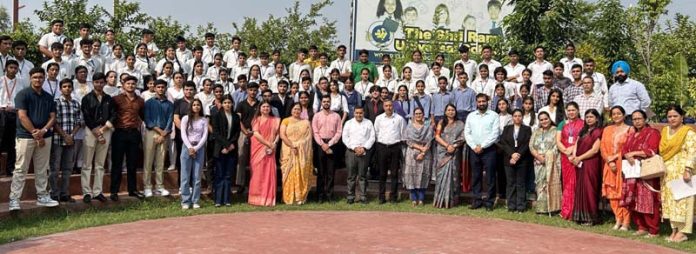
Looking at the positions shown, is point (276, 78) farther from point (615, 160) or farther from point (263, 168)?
point (615, 160)

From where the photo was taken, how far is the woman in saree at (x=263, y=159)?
31.7 ft

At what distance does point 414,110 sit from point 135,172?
4.31 m

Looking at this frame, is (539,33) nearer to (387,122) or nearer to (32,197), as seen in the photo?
(387,122)

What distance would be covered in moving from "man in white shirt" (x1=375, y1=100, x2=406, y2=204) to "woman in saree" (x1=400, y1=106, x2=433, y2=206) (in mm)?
167

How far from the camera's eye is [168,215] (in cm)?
856

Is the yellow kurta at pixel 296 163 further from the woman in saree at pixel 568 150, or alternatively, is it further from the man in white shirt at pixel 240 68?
the woman in saree at pixel 568 150

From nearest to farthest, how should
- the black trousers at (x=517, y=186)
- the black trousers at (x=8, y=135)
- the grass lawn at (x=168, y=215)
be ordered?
1. the grass lawn at (x=168, y=215)
2. the black trousers at (x=8, y=135)
3. the black trousers at (x=517, y=186)

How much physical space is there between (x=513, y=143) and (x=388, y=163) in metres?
1.97

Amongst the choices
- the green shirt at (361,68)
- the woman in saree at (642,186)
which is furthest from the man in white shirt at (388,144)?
the woman in saree at (642,186)

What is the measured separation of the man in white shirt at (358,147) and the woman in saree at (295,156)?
64 centimetres

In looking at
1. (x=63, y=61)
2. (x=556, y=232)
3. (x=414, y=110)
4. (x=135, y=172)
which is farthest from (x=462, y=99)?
(x=63, y=61)

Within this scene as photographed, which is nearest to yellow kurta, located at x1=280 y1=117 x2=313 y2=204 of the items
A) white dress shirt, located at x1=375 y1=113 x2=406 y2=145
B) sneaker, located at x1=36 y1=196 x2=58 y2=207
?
white dress shirt, located at x1=375 y1=113 x2=406 y2=145

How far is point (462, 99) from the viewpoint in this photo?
33.4 feet

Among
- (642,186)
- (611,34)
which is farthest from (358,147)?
(611,34)
